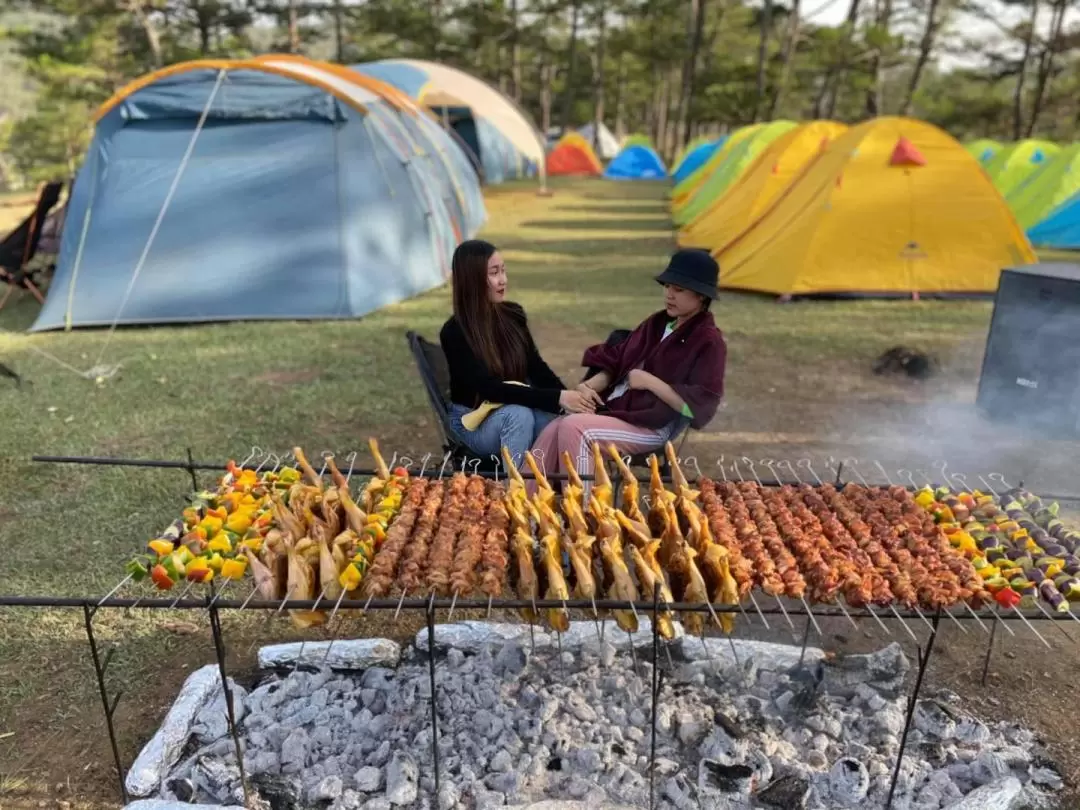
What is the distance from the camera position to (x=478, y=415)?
369cm

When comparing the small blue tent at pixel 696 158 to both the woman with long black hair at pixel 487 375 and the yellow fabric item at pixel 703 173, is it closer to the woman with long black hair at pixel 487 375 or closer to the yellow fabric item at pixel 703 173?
the yellow fabric item at pixel 703 173

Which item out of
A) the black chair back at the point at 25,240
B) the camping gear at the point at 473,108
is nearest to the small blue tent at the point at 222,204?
the black chair back at the point at 25,240

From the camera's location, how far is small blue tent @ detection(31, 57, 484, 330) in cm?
802

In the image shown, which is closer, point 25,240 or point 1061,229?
point 25,240

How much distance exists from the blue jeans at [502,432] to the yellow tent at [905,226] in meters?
6.66

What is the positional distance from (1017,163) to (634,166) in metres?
15.6

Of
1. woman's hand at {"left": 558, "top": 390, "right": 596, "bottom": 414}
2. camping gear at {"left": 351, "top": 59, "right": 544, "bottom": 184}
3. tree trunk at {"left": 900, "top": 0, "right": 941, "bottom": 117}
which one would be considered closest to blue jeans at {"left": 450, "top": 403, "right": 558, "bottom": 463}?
woman's hand at {"left": 558, "top": 390, "right": 596, "bottom": 414}

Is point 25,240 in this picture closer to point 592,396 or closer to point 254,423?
point 254,423

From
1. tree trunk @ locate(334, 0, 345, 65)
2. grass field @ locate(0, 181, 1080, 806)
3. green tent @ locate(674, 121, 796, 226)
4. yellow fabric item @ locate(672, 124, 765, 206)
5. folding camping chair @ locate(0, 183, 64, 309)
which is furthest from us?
tree trunk @ locate(334, 0, 345, 65)

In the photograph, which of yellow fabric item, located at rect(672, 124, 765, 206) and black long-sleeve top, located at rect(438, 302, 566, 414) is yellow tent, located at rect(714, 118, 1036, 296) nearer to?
black long-sleeve top, located at rect(438, 302, 566, 414)

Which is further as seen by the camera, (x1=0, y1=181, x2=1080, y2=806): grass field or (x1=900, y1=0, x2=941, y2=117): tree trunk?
(x1=900, y1=0, x2=941, y2=117): tree trunk

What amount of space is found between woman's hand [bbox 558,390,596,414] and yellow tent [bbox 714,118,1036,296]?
21.2ft

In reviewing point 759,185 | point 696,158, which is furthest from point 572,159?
point 759,185

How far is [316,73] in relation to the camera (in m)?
8.62
